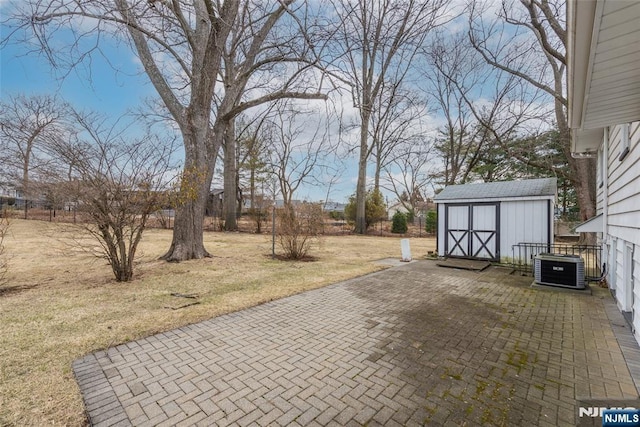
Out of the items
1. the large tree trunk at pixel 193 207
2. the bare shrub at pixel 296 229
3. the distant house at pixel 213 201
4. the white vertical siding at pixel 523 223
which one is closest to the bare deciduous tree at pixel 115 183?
the large tree trunk at pixel 193 207

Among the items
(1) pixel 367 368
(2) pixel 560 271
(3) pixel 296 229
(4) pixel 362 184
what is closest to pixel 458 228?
(2) pixel 560 271

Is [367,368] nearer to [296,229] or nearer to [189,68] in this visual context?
[296,229]

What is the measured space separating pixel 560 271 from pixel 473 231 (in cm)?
334

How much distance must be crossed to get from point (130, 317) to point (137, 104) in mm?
7346

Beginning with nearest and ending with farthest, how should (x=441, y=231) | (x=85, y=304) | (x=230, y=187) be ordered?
1. (x=85, y=304)
2. (x=441, y=231)
3. (x=230, y=187)

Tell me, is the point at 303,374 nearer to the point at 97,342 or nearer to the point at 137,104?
the point at 97,342

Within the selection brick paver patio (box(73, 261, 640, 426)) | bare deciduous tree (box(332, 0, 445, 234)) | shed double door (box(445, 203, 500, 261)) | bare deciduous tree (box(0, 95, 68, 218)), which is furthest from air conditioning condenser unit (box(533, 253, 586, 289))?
bare deciduous tree (box(0, 95, 68, 218))

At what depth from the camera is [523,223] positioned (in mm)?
8102

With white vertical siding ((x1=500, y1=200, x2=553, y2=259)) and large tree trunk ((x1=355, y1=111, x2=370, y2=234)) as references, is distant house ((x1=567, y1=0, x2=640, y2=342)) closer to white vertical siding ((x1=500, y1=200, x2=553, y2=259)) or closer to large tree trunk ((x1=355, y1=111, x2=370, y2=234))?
white vertical siding ((x1=500, y1=200, x2=553, y2=259))

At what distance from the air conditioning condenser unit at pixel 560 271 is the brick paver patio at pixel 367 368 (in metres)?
1.24

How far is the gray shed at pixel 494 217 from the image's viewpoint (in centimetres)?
782

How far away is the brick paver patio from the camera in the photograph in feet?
6.70

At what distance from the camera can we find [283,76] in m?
9.34

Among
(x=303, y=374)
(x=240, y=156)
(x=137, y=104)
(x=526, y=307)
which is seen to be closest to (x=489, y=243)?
(x=526, y=307)
